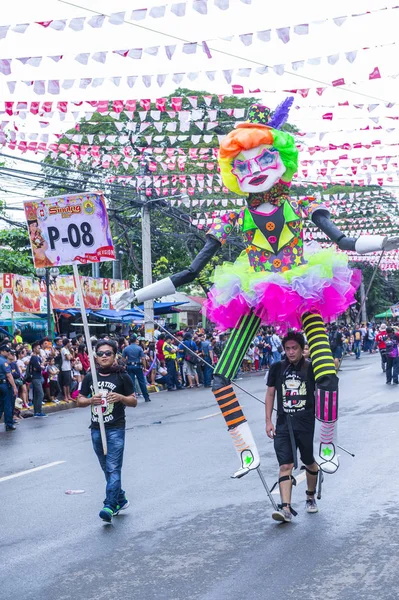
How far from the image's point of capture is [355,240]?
6625 millimetres

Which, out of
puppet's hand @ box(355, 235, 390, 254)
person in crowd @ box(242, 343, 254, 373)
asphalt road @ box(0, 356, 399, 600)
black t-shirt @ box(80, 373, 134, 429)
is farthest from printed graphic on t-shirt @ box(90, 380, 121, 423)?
person in crowd @ box(242, 343, 254, 373)

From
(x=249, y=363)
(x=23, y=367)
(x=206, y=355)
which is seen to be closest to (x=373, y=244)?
(x=23, y=367)

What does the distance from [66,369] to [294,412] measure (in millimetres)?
13607

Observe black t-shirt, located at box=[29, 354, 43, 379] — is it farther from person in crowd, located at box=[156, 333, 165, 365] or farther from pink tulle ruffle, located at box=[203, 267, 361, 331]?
pink tulle ruffle, located at box=[203, 267, 361, 331]

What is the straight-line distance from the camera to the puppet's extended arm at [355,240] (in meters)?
6.28

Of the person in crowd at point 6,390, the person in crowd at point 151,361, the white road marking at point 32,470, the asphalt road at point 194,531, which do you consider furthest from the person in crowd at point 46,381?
the white road marking at point 32,470

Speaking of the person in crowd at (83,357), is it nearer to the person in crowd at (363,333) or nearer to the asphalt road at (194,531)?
the asphalt road at (194,531)

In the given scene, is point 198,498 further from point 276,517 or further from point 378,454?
point 378,454

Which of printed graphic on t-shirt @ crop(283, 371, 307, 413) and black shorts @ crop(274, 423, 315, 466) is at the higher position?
printed graphic on t-shirt @ crop(283, 371, 307, 413)

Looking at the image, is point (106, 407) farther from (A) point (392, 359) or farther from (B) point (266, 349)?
(B) point (266, 349)

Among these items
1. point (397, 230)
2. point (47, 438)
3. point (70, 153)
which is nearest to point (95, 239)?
point (47, 438)

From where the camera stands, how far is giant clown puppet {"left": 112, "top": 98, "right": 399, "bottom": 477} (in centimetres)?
638

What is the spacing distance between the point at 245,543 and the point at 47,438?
8.05 metres

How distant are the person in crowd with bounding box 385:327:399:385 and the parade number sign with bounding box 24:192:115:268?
569 inches
